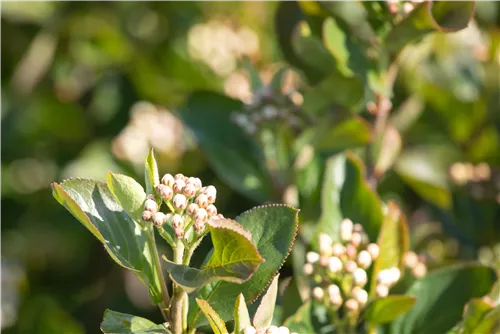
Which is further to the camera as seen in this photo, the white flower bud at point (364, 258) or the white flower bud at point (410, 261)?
the white flower bud at point (410, 261)

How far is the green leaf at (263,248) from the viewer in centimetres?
98

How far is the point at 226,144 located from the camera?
5.66 feet

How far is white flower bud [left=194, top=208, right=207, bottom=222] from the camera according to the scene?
37.1 inches

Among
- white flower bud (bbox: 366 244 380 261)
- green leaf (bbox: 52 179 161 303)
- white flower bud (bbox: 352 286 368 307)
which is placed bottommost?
white flower bud (bbox: 352 286 368 307)

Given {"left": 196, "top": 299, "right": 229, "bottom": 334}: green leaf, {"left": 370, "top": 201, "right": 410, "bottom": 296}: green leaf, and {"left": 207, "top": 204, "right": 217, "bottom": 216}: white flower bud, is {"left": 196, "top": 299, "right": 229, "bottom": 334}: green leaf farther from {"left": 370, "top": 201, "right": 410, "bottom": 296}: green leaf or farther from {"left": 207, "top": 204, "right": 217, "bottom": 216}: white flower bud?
{"left": 370, "top": 201, "right": 410, "bottom": 296}: green leaf

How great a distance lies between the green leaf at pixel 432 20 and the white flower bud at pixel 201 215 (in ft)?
1.90

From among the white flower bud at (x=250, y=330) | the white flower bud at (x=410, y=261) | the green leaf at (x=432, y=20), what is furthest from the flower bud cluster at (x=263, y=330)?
the green leaf at (x=432, y=20)

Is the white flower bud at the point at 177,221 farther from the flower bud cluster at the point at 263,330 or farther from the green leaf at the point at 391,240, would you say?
the green leaf at the point at 391,240

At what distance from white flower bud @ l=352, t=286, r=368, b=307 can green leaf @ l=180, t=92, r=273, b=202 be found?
44 centimetres

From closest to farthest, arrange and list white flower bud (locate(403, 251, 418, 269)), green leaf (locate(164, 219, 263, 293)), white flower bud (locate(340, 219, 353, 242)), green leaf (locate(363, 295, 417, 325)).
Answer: green leaf (locate(164, 219, 263, 293)) → green leaf (locate(363, 295, 417, 325)) → white flower bud (locate(340, 219, 353, 242)) → white flower bud (locate(403, 251, 418, 269))

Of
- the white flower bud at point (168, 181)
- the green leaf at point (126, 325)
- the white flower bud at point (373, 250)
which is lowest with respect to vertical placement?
the white flower bud at point (373, 250)

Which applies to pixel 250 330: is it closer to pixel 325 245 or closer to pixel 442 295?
pixel 325 245

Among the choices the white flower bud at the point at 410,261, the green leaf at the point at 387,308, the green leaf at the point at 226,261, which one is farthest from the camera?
the white flower bud at the point at 410,261

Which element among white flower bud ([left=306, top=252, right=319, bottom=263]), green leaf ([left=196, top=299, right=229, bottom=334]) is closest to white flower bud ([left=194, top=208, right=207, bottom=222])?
green leaf ([left=196, top=299, right=229, bottom=334])
